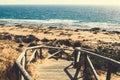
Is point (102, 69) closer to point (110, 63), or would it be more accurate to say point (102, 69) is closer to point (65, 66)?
point (65, 66)

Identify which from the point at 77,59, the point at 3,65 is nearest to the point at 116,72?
the point at 77,59

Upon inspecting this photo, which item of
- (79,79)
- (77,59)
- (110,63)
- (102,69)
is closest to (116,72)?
(102,69)

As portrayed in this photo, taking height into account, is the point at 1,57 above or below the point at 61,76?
above

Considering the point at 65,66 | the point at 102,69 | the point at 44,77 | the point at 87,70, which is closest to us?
the point at 44,77

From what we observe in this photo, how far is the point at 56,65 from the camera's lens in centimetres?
1184

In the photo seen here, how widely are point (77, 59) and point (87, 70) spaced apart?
1265mm

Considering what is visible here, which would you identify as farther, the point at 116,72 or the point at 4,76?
the point at 116,72

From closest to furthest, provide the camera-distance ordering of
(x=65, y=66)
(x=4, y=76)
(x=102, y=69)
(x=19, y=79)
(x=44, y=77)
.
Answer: (x=19, y=79), (x=4, y=76), (x=44, y=77), (x=65, y=66), (x=102, y=69)

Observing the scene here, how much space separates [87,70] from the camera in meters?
10.4

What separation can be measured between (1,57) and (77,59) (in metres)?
4.12

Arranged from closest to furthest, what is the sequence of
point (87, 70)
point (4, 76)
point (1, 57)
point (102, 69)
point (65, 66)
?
point (4, 76) < point (1, 57) < point (87, 70) < point (65, 66) < point (102, 69)

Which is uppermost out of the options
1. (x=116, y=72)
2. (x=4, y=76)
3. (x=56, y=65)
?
(x=4, y=76)

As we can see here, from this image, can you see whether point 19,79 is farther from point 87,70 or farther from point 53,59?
point 53,59

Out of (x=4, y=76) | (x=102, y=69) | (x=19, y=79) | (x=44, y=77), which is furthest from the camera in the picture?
(x=102, y=69)
